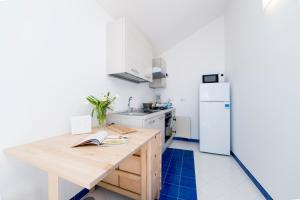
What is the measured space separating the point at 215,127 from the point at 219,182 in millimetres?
1116

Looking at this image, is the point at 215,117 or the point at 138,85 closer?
the point at 215,117

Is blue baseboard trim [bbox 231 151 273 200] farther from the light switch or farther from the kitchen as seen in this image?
the light switch

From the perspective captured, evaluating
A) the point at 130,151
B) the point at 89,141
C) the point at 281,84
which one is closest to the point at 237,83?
the point at 281,84

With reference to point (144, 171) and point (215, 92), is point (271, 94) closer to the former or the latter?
point (215, 92)

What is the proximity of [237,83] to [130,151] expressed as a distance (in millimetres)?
2295

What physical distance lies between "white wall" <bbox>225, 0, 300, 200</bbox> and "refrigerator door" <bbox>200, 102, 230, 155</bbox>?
0.35m

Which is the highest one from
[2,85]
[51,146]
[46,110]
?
[2,85]

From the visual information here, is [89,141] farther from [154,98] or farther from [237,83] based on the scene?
[154,98]

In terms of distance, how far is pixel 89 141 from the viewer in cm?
90

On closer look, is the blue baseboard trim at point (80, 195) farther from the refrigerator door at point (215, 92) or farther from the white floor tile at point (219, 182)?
the refrigerator door at point (215, 92)

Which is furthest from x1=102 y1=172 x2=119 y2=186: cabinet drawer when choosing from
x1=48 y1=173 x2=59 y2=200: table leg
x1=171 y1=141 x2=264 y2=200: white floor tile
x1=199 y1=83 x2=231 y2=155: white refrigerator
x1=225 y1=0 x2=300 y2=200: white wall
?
x1=199 y1=83 x2=231 y2=155: white refrigerator

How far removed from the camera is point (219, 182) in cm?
163

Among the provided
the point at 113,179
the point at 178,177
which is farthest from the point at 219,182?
the point at 113,179

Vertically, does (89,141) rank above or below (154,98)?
below
